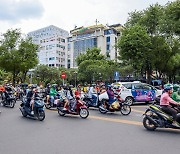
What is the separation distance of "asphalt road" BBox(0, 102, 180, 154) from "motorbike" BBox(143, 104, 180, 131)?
0.70 ft

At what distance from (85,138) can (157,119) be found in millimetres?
2643

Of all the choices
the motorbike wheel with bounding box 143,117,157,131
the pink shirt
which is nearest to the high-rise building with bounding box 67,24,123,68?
the motorbike wheel with bounding box 143,117,157,131

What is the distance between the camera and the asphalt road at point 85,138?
5840 mm

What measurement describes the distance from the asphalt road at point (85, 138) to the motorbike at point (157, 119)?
0.21m

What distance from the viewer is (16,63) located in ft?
104

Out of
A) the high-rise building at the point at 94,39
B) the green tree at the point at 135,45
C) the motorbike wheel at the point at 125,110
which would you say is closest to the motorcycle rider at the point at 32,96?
the motorbike wheel at the point at 125,110

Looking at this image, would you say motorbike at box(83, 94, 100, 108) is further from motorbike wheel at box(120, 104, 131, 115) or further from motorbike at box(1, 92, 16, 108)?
motorbike at box(1, 92, 16, 108)

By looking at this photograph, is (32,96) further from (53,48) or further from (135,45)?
(53,48)

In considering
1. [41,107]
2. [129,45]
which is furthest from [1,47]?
[41,107]

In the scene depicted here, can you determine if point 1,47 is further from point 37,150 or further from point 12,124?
point 37,150

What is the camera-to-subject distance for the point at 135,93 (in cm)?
1708

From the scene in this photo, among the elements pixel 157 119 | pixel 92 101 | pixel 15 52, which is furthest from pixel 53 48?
pixel 157 119

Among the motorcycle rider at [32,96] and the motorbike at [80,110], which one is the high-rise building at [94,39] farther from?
the motorcycle rider at [32,96]

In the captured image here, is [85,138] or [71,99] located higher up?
[71,99]
